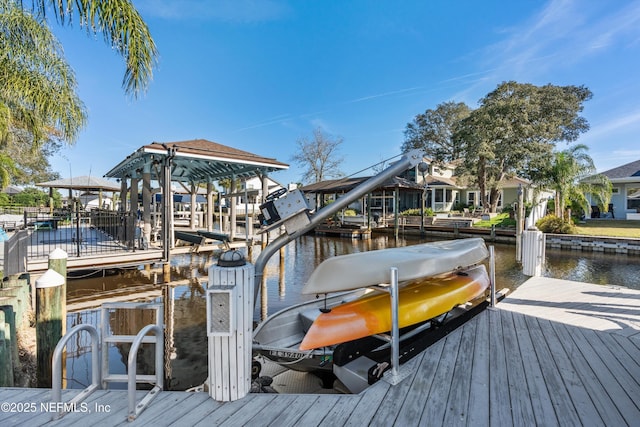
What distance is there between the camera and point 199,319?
636 cm

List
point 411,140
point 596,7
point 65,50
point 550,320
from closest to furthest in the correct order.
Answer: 1. point 550,320
2. point 65,50
3. point 596,7
4. point 411,140

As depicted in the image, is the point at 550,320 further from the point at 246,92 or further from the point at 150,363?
the point at 246,92

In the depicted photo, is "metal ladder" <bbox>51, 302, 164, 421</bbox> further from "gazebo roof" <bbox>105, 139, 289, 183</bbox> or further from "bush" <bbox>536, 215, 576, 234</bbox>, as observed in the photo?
"bush" <bbox>536, 215, 576, 234</bbox>

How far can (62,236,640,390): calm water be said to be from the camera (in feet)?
15.1

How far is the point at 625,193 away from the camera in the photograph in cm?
2283

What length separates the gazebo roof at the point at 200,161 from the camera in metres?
8.74

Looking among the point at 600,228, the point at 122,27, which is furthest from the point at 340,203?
the point at 600,228

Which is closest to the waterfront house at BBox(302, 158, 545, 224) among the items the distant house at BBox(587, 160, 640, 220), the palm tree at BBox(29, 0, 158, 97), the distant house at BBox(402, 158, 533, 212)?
the distant house at BBox(402, 158, 533, 212)

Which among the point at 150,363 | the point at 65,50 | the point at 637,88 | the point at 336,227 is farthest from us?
the point at 336,227

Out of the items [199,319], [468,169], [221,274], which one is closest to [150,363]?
[199,319]

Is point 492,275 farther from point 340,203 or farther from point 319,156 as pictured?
point 319,156

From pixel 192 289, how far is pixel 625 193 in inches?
1224

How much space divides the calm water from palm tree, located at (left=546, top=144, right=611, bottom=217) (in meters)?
4.45

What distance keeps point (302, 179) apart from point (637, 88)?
31.5m
